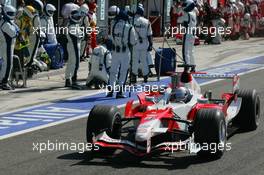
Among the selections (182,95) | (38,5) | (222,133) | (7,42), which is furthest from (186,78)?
(38,5)

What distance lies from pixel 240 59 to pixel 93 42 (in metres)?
5.59

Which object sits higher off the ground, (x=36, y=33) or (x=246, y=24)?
(x=36, y=33)

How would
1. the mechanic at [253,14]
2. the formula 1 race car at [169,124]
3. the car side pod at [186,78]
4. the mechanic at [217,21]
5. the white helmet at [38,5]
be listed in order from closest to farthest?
the formula 1 race car at [169,124], the car side pod at [186,78], the white helmet at [38,5], the mechanic at [217,21], the mechanic at [253,14]

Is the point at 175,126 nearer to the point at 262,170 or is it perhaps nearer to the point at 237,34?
the point at 262,170

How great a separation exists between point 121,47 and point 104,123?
6159mm

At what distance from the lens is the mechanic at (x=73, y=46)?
18.6 metres

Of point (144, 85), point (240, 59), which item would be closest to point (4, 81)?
point (144, 85)

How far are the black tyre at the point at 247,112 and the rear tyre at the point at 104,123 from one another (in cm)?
277

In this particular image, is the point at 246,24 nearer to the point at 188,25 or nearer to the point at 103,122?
the point at 188,25

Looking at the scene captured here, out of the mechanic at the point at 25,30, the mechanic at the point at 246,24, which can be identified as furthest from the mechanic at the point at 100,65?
the mechanic at the point at 246,24

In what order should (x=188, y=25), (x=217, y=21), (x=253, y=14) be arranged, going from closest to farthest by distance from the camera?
(x=188, y=25) < (x=217, y=21) < (x=253, y=14)

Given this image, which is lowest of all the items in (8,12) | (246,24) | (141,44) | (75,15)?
(246,24)

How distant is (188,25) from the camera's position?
21.3 meters

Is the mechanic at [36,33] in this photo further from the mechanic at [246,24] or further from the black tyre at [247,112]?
the mechanic at [246,24]
